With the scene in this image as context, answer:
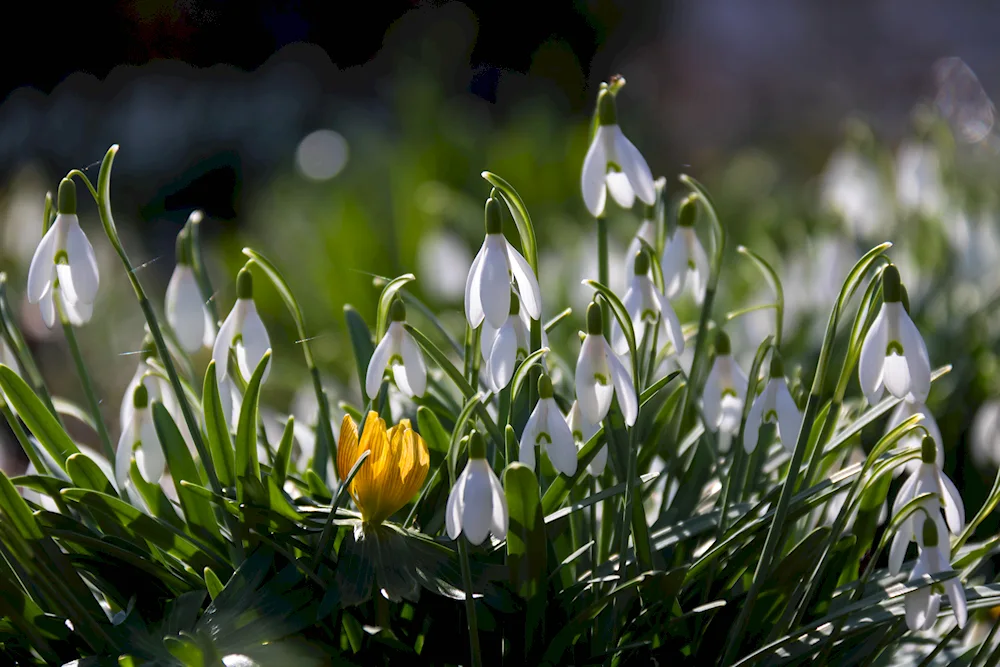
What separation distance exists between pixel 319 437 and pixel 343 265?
5.00ft

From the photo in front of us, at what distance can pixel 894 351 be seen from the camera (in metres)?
0.71

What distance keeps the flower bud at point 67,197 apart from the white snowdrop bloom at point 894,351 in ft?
2.07

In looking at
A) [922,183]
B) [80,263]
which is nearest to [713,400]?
[80,263]

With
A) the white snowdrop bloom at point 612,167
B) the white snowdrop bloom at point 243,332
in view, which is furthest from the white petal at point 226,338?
the white snowdrop bloom at point 612,167

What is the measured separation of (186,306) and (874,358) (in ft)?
2.00

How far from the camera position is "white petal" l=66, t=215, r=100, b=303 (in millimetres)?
759

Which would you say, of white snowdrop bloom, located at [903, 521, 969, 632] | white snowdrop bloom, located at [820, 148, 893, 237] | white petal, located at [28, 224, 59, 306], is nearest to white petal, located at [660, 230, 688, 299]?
white snowdrop bloom, located at [903, 521, 969, 632]

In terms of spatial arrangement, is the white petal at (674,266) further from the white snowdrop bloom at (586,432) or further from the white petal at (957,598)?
the white petal at (957,598)

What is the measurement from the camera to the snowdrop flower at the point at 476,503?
0.67m

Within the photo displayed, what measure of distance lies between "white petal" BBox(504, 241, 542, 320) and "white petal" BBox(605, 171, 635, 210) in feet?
0.47

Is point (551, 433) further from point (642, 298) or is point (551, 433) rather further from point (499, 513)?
point (642, 298)

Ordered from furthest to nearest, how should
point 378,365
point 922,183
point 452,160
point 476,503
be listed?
1. point 452,160
2. point 922,183
3. point 378,365
4. point 476,503

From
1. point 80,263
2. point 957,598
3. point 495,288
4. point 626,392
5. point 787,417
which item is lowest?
point 957,598

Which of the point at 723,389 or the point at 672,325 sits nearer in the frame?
the point at 672,325
